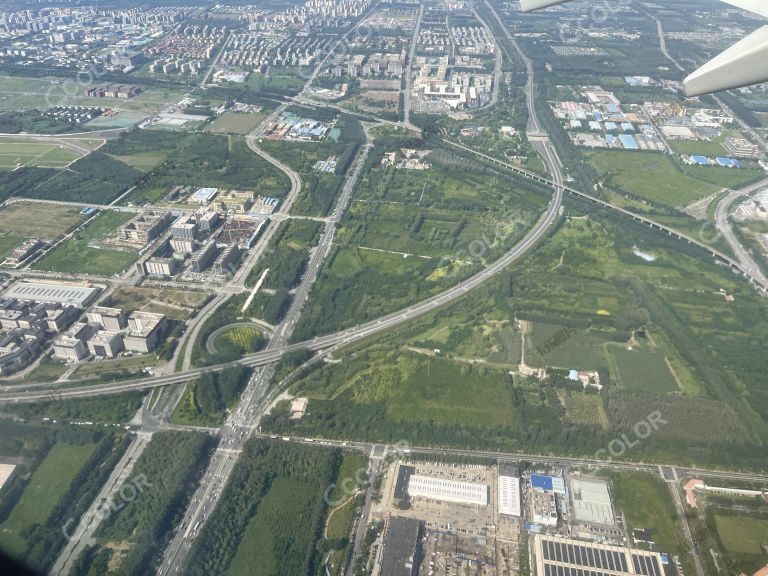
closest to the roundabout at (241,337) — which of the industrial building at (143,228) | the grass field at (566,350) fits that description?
the industrial building at (143,228)

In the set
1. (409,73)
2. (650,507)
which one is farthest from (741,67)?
(409,73)

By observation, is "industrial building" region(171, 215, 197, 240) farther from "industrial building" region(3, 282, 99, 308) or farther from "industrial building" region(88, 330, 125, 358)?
"industrial building" region(88, 330, 125, 358)

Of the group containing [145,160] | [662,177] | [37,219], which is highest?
[662,177]

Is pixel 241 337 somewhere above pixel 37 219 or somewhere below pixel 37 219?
above

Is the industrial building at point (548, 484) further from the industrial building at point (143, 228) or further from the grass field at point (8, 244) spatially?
the grass field at point (8, 244)

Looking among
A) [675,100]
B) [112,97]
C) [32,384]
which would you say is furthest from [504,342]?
[112,97]

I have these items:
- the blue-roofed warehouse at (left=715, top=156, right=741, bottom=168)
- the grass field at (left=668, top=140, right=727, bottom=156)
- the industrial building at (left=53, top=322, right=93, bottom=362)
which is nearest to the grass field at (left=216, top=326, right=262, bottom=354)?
the industrial building at (left=53, top=322, right=93, bottom=362)

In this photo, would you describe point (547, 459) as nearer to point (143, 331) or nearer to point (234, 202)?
point (143, 331)
